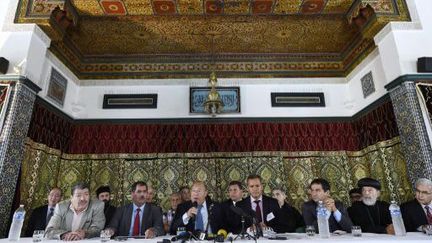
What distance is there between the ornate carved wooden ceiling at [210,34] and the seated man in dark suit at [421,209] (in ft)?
7.94

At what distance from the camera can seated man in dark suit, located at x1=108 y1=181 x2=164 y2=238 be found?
3.12 meters

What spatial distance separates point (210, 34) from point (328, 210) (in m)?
3.50

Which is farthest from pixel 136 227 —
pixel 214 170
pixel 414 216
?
pixel 414 216

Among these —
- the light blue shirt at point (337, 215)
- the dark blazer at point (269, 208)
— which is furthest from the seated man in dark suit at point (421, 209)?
the dark blazer at point (269, 208)

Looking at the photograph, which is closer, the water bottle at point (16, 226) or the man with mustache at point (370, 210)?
the water bottle at point (16, 226)

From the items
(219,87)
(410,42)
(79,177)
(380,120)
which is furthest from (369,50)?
(79,177)

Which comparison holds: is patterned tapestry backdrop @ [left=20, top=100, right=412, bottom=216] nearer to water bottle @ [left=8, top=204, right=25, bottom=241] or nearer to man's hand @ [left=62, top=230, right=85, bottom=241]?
water bottle @ [left=8, top=204, right=25, bottom=241]

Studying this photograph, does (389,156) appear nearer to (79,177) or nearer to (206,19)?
(206,19)

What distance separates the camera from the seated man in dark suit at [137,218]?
10.2 feet

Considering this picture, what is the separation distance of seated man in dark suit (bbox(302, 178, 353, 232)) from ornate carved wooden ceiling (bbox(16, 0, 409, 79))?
2.72 metres

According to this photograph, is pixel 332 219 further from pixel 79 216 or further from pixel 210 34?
pixel 210 34

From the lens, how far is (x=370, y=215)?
313 centimetres

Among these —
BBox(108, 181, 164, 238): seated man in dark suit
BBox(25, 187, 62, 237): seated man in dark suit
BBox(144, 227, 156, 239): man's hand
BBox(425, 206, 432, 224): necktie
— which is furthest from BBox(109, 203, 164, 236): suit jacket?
BBox(425, 206, 432, 224): necktie

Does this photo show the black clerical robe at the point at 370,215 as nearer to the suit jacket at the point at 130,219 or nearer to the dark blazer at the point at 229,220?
the dark blazer at the point at 229,220
